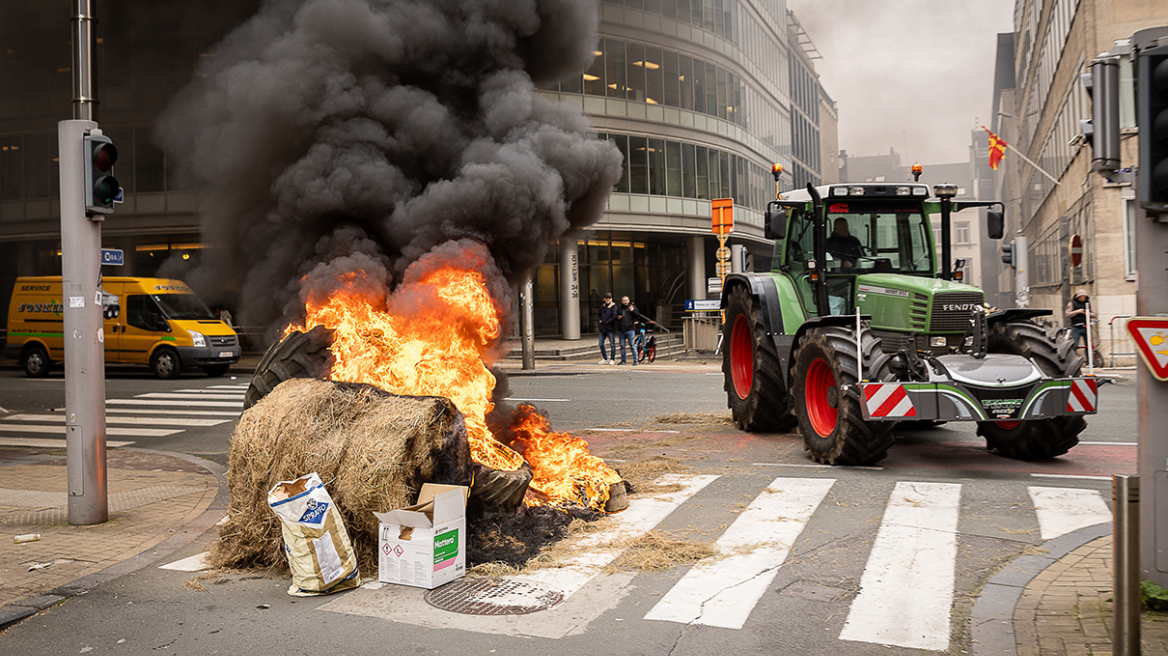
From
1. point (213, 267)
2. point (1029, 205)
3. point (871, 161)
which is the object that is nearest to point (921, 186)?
point (213, 267)

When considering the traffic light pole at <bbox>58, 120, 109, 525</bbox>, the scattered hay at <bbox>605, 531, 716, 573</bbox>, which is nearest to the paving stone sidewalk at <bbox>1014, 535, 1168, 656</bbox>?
the scattered hay at <bbox>605, 531, 716, 573</bbox>

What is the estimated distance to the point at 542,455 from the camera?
24.7 ft

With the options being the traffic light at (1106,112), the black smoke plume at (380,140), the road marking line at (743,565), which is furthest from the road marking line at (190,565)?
the traffic light at (1106,112)

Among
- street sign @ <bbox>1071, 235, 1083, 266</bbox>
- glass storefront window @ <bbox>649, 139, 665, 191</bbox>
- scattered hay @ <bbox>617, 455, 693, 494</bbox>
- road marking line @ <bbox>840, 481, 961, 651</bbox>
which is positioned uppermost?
glass storefront window @ <bbox>649, 139, 665, 191</bbox>

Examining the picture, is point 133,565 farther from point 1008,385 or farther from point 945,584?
point 1008,385

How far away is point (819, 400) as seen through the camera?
9398mm

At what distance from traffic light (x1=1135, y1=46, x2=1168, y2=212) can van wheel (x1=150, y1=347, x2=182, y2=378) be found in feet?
69.4

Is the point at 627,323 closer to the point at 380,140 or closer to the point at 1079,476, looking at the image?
the point at 1079,476

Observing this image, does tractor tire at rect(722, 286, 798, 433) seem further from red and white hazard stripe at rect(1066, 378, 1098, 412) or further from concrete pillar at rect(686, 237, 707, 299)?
concrete pillar at rect(686, 237, 707, 299)

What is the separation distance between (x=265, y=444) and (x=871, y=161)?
12156cm

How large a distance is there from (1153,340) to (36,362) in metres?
24.7

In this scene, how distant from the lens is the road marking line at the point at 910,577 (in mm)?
4477

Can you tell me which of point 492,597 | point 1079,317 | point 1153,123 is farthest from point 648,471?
point 1079,317

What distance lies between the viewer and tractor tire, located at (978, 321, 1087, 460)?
27.8 ft
